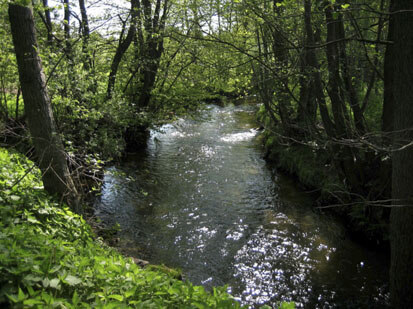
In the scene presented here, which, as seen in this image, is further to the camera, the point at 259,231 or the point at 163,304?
the point at 259,231

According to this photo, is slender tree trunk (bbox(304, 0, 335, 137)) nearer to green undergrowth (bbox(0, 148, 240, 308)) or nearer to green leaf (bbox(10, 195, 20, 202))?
green undergrowth (bbox(0, 148, 240, 308))

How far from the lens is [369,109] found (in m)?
11.1

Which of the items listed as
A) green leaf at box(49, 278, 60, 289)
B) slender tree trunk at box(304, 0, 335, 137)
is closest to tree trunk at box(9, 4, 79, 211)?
green leaf at box(49, 278, 60, 289)

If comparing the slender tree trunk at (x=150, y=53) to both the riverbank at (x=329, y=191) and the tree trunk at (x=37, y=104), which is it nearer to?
the riverbank at (x=329, y=191)

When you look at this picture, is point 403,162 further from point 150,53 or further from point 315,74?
point 150,53

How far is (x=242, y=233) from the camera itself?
24.8 ft

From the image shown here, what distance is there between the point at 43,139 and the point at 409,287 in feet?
19.1

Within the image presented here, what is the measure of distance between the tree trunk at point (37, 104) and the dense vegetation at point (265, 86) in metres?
0.02

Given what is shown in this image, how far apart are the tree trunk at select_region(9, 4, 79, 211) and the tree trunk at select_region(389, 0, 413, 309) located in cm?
491

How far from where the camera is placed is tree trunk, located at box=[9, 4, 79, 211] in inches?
188

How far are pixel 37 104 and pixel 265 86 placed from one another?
6.86 metres

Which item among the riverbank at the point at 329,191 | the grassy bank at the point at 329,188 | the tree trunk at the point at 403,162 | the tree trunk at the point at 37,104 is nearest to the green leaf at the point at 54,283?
the tree trunk at the point at 37,104

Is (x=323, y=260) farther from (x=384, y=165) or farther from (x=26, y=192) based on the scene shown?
(x=26, y=192)

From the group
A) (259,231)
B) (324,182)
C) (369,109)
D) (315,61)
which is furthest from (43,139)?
(369,109)
